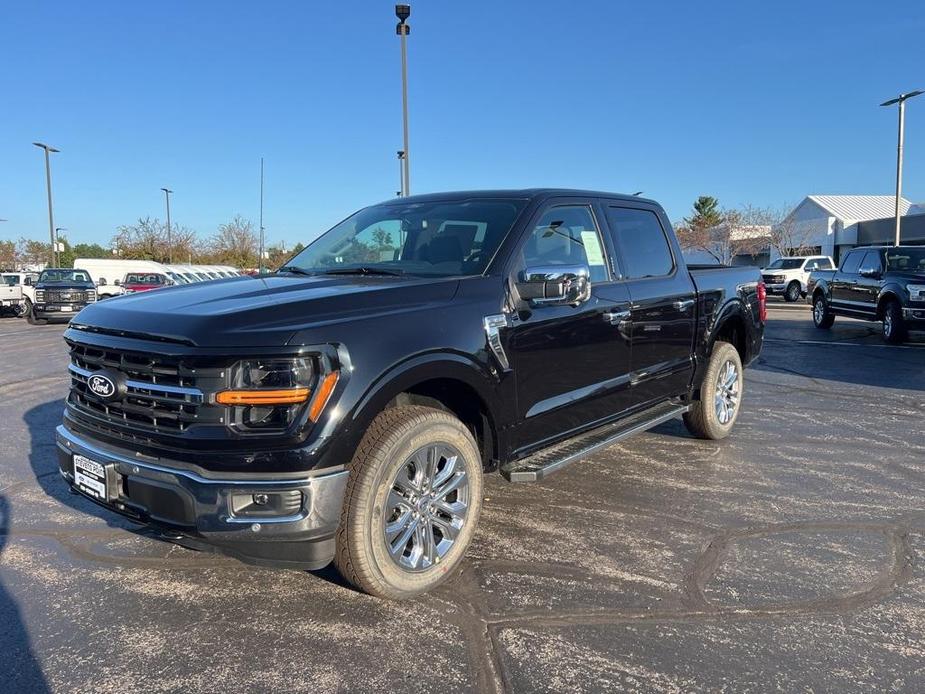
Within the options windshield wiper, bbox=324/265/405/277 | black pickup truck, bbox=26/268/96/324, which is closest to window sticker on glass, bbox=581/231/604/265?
windshield wiper, bbox=324/265/405/277

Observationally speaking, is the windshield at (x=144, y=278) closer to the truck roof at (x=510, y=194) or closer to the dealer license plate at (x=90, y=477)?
the truck roof at (x=510, y=194)

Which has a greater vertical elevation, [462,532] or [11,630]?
[462,532]

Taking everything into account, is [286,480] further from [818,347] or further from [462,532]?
[818,347]

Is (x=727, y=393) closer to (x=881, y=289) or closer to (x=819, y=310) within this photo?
(x=881, y=289)

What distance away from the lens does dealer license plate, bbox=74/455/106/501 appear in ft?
9.70

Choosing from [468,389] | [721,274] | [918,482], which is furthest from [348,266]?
[918,482]

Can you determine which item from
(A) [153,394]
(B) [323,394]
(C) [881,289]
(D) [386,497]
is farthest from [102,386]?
(C) [881,289]

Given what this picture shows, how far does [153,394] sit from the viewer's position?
283 centimetres

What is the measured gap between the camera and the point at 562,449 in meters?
3.98

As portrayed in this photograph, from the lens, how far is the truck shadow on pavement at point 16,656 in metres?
2.54

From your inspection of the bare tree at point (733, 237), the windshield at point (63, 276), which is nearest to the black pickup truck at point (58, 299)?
the windshield at point (63, 276)

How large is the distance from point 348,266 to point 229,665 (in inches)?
88.0

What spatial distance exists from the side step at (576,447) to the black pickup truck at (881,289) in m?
9.39

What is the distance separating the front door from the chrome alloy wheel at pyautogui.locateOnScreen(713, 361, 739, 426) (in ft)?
5.28
